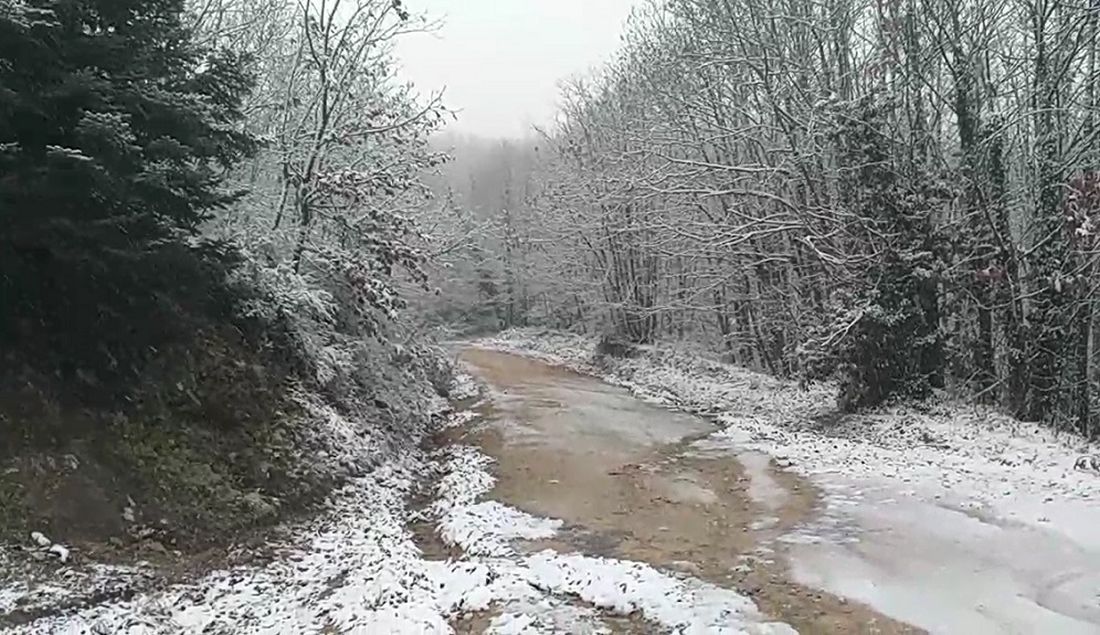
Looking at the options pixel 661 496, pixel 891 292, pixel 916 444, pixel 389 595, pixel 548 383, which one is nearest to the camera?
pixel 389 595

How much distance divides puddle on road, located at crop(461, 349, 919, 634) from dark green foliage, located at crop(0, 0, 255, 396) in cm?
547

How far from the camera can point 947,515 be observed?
33.5 feet

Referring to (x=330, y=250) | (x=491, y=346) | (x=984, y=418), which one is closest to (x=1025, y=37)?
(x=984, y=418)

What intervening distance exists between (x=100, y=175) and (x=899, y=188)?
14841 mm

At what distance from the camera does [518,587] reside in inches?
326

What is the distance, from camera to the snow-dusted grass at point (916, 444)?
10.6 metres

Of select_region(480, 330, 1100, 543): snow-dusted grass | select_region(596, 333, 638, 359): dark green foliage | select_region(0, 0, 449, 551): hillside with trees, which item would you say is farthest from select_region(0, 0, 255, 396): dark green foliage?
select_region(596, 333, 638, 359): dark green foliage

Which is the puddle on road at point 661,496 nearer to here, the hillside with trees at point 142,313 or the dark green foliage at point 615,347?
the hillside with trees at point 142,313

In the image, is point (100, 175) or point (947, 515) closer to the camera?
point (100, 175)

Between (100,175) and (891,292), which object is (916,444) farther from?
(100,175)

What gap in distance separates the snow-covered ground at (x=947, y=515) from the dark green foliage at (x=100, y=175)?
25.5 ft

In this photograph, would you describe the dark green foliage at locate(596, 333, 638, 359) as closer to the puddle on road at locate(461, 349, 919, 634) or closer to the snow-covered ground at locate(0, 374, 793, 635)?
the puddle on road at locate(461, 349, 919, 634)

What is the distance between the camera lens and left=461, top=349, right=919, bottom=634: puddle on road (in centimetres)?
823

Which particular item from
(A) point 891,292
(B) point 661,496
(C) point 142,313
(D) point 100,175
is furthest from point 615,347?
(D) point 100,175
